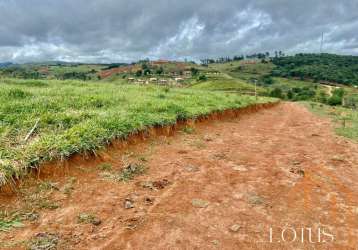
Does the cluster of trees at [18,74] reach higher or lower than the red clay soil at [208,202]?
higher

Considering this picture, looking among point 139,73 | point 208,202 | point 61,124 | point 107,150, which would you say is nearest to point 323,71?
point 139,73

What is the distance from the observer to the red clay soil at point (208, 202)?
3879 mm

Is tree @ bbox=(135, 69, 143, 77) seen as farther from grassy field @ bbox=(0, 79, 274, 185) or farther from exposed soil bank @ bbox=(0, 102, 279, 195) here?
grassy field @ bbox=(0, 79, 274, 185)

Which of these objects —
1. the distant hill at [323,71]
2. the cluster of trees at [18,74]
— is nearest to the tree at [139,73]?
the cluster of trees at [18,74]

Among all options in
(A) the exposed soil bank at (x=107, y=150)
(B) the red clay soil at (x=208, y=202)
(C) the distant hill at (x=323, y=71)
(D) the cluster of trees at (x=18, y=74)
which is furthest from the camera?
(C) the distant hill at (x=323, y=71)

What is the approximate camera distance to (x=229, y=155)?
785 cm

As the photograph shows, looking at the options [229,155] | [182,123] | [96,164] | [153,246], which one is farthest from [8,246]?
[182,123]

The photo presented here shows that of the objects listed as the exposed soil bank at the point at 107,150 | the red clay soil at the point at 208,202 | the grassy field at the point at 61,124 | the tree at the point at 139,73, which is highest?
the tree at the point at 139,73

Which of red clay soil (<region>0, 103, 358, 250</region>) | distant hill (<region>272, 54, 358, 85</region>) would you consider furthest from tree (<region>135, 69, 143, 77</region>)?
red clay soil (<region>0, 103, 358, 250</region>)

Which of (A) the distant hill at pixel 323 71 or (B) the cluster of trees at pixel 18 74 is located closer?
(B) the cluster of trees at pixel 18 74

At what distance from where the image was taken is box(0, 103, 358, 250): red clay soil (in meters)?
3.88

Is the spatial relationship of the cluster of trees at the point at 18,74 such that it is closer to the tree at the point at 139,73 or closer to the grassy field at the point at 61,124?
the tree at the point at 139,73

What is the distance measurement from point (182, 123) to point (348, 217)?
279 inches

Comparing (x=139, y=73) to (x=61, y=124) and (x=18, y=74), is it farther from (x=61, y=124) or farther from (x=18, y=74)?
(x=61, y=124)
